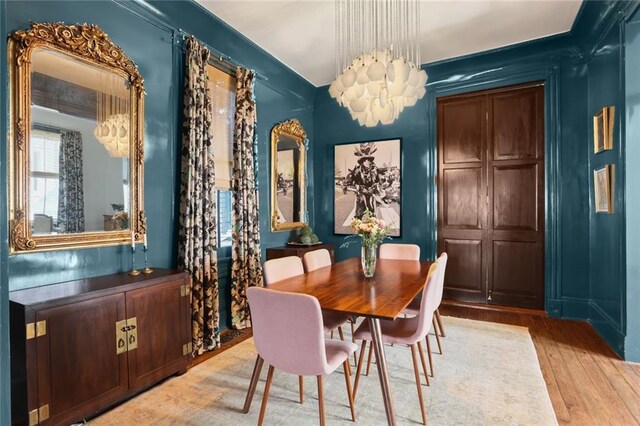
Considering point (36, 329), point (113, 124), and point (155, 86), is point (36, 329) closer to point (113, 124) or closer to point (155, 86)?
point (113, 124)

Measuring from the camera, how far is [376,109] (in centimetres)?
265

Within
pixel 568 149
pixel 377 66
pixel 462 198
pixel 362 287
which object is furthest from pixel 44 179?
pixel 568 149

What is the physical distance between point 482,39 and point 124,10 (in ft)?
12.1

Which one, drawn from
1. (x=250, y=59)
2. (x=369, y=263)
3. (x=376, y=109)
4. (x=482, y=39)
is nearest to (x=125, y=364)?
(x=369, y=263)

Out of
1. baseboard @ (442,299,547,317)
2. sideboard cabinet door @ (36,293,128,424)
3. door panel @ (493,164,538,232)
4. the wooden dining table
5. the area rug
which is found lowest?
the area rug

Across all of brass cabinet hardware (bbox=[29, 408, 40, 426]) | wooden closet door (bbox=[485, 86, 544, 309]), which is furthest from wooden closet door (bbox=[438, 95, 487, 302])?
brass cabinet hardware (bbox=[29, 408, 40, 426])

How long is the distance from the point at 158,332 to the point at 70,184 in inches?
46.6

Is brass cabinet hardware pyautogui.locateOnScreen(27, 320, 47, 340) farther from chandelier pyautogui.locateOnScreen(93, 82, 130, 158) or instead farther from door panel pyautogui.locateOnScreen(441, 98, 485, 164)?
door panel pyautogui.locateOnScreen(441, 98, 485, 164)

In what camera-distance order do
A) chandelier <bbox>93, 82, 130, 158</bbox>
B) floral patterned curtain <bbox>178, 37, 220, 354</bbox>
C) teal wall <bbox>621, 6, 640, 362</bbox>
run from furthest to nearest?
floral patterned curtain <bbox>178, 37, 220, 354</bbox> → teal wall <bbox>621, 6, 640, 362</bbox> → chandelier <bbox>93, 82, 130, 158</bbox>

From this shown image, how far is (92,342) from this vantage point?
206cm

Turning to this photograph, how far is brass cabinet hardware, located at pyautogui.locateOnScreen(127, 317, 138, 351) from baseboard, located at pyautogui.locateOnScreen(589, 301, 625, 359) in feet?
12.5

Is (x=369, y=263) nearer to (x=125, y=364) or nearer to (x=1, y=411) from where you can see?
(x=125, y=364)

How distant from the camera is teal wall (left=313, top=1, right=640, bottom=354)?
3107 millimetres

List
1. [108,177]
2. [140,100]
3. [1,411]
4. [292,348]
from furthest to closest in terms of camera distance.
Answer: [140,100] → [108,177] → [292,348] → [1,411]
